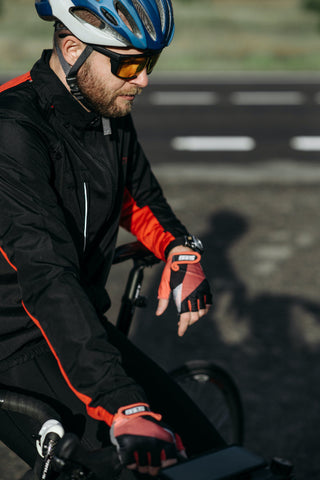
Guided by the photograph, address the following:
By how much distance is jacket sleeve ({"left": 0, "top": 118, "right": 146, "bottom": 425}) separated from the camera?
72.2 inches

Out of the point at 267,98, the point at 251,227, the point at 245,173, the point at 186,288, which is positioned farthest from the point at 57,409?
the point at 267,98

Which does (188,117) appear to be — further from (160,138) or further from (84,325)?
(84,325)

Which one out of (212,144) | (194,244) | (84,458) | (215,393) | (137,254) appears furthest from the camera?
(212,144)

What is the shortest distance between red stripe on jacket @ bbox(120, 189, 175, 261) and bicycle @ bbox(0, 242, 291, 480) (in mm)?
96

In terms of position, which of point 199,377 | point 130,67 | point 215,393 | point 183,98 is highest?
point 130,67

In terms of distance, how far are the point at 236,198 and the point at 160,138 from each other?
432cm

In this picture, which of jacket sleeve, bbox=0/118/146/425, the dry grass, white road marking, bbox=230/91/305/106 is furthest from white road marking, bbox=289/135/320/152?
the dry grass

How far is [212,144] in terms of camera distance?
459 inches

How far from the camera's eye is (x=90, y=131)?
2377 mm

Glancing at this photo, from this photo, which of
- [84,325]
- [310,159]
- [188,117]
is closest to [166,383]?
[84,325]

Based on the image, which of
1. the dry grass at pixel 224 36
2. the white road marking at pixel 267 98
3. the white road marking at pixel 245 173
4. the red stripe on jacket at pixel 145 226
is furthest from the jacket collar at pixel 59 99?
the dry grass at pixel 224 36

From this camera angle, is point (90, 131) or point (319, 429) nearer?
point (90, 131)

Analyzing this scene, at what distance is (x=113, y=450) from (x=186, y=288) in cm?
93

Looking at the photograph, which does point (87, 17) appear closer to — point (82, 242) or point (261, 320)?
point (82, 242)
